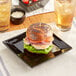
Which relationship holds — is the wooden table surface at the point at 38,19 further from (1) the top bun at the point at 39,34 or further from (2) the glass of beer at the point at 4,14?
(1) the top bun at the point at 39,34

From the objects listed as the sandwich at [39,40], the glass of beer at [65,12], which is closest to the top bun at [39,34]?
the sandwich at [39,40]

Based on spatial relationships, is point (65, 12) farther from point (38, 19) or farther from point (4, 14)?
point (4, 14)

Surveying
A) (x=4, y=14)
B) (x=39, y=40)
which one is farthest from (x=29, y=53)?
(x=4, y=14)

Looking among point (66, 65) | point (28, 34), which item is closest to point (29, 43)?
point (28, 34)

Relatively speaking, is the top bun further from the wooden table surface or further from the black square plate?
the wooden table surface

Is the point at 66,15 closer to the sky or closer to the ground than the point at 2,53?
closer to the sky

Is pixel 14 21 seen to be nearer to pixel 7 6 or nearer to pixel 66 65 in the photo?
pixel 7 6

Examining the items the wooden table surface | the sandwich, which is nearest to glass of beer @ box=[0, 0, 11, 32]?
the wooden table surface
